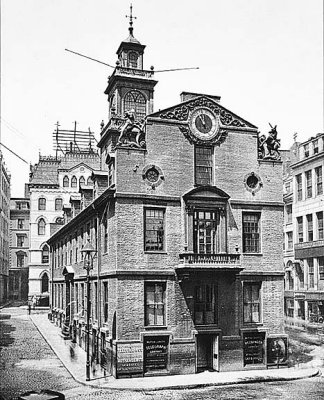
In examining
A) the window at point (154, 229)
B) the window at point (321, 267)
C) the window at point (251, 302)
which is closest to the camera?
the window at point (154, 229)

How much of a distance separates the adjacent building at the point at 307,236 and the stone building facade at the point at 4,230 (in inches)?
1760

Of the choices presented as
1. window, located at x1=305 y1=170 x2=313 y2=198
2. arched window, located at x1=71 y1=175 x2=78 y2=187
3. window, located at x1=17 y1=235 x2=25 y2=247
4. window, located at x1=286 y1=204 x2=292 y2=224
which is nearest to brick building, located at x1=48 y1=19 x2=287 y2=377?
window, located at x1=305 y1=170 x2=313 y2=198

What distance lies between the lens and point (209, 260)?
87.5 feet

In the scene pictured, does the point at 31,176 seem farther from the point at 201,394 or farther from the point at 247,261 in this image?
the point at 201,394

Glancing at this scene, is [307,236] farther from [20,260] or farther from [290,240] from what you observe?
[20,260]

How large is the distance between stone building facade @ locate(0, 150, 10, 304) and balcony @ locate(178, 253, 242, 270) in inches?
2304

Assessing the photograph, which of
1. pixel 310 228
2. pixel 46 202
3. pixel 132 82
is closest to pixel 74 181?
pixel 46 202

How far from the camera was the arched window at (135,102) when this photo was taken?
4022 centimetres

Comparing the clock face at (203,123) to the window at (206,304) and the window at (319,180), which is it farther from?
the window at (319,180)

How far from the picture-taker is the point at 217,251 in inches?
1101

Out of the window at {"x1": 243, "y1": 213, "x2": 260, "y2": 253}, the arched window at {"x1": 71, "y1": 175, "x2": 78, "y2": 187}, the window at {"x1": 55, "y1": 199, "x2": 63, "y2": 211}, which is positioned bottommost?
the window at {"x1": 243, "y1": 213, "x2": 260, "y2": 253}

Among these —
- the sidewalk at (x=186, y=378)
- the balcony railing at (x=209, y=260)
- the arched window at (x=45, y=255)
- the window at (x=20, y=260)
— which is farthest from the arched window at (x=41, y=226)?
the balcony railing at (x=209, y=260)

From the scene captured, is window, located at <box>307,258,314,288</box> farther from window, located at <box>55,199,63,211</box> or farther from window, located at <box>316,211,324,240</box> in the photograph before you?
window, located at <box>55,199,63,211</box>

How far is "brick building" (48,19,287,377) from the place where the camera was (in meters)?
26.4
